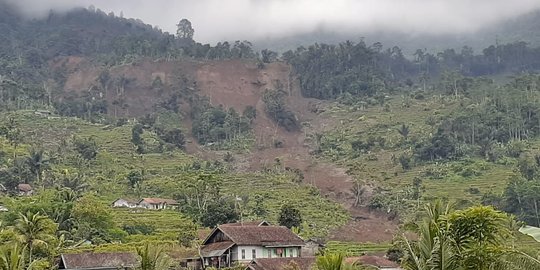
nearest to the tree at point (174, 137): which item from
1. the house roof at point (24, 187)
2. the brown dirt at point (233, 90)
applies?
the brown dirt at point (233, 90)

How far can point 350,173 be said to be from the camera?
102312 millimetres

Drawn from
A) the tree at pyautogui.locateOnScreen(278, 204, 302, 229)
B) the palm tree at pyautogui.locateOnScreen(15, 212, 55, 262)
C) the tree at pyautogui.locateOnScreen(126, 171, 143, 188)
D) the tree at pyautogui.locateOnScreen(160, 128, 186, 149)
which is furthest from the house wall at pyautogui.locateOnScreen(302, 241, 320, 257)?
the tree at pyautogui.locateOnScreen(160, 128, 186, 149)

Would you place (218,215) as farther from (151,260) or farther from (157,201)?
(151,260)

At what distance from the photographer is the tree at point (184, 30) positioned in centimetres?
18562

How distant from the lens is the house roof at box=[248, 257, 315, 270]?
44.3 meters

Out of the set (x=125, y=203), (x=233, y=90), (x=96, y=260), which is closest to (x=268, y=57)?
(x=233, y=90)

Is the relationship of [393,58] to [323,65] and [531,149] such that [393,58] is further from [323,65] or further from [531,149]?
[531,149]

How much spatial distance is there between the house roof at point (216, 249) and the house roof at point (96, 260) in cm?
537

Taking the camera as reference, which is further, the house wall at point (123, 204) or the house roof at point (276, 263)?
the house wall at point (123, 204)

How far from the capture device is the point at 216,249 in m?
49.9

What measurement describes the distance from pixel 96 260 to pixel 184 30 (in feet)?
473

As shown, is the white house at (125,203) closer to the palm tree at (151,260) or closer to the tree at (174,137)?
the tree at (174,137)

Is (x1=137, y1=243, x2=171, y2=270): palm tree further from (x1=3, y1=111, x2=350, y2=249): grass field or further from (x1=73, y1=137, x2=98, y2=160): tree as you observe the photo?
(x1=73, y1=137, x2=98, y2=160): tree

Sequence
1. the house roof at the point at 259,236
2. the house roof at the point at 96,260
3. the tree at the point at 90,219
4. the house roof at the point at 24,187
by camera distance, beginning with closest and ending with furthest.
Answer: the house roof at the point at 96,260 < the house roof at the point at 259,236 < the tree at the point at 90,219 < the house roof at the point at 24,187
